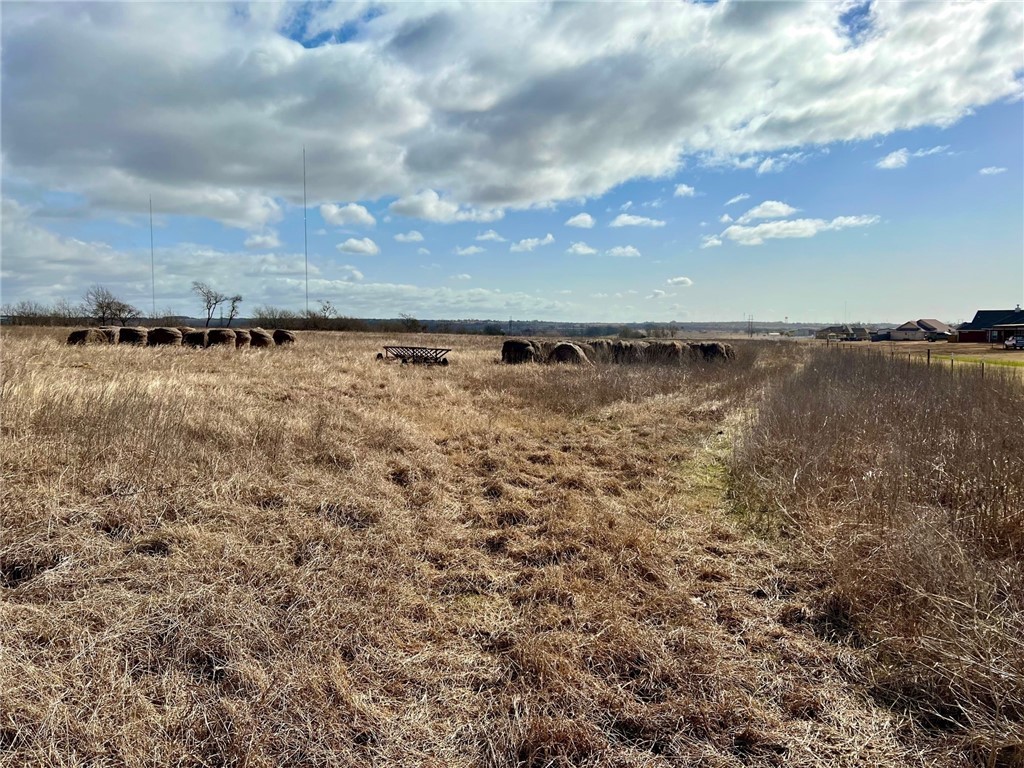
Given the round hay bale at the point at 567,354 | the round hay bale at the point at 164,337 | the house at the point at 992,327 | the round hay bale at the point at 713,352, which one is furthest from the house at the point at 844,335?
the round hay bale at the point at 164,337

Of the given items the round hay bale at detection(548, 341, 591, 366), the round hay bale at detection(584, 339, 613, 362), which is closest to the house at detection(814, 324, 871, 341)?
the round hay bale at detection(584, 339, 613, 362)

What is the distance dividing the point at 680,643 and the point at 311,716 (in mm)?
2088

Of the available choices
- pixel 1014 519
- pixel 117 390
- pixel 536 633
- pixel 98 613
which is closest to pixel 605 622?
pixel 536 633

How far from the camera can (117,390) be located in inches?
282

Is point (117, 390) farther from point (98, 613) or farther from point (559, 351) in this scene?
point (559, 351)

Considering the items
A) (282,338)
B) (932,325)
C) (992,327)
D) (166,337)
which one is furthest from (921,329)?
(166,337)

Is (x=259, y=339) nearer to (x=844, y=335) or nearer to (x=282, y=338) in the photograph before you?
(x=282, y=338)

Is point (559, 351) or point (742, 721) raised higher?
point (559, 351)

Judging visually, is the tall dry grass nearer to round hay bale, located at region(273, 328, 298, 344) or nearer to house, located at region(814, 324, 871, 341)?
round hay bale, located at region(273, 328, 298, 344)

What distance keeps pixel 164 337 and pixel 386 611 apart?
→ 24.2m

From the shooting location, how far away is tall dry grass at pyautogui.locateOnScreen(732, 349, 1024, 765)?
2660 millimetres

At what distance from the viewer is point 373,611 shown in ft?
11.1

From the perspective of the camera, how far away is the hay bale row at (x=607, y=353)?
22.1 metres

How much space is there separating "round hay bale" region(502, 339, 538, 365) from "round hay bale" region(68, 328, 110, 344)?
16091 millimetres
